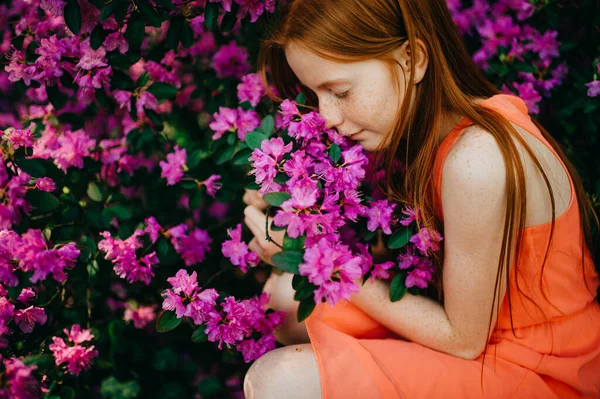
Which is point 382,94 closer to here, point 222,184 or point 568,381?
point 222,184

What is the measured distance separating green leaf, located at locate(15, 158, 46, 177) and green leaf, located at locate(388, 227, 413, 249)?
0.98 meters

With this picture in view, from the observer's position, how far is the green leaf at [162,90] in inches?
69.1

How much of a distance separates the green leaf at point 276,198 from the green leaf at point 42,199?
744 mm

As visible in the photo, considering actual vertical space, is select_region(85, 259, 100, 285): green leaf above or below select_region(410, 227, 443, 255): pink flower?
below

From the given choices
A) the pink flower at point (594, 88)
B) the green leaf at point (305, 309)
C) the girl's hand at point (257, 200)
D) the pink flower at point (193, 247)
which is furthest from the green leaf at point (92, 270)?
the pink flower at point (594, 88)

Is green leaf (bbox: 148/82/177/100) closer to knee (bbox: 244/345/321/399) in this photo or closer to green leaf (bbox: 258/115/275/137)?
green leaf (bbox: 258/115/275/137)

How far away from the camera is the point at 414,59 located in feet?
4.34

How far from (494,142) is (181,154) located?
101 cm

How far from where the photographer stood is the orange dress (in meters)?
1.25

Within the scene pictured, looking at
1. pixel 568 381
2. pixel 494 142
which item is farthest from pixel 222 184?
pixel 568 381

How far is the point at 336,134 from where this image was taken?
140 cm

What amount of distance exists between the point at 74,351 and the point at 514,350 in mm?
1187

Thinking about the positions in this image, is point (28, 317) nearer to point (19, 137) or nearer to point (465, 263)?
point (19, 137)

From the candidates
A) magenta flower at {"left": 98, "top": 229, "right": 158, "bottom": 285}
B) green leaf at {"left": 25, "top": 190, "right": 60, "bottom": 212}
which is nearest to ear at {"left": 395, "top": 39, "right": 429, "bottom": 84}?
magenta flower at {"left": 98, "top": 229, "right": 158, "bottom": 285}
